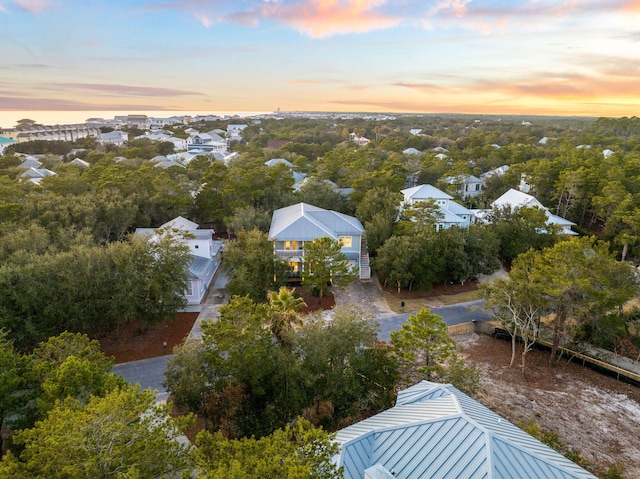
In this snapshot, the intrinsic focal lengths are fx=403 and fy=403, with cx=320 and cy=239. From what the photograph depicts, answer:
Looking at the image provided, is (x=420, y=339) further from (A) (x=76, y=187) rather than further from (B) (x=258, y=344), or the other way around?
(A) (x=76, y=187)

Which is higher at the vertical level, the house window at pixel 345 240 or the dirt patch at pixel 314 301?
the house window at pixel 345 240

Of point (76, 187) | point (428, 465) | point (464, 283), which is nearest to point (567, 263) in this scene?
point (464, 283)

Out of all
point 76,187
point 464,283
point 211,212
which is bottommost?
point 464,283

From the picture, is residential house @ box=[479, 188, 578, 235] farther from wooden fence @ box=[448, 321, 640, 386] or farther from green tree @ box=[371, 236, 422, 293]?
wooden fence @ box=[448, 321, 640, 386]

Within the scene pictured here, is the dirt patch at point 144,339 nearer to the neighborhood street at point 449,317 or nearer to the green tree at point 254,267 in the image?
the green tree at point 254,267

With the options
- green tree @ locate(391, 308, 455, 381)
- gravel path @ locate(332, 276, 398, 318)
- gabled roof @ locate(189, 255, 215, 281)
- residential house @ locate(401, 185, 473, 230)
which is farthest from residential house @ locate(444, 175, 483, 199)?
green tree @ locate(391, 308, 455, 381)

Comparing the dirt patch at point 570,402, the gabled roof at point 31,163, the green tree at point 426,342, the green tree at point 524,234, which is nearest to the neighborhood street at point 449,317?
the dirt patch at point 570,402

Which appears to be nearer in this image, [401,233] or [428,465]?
[428,465]

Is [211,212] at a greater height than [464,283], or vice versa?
[211,212]
